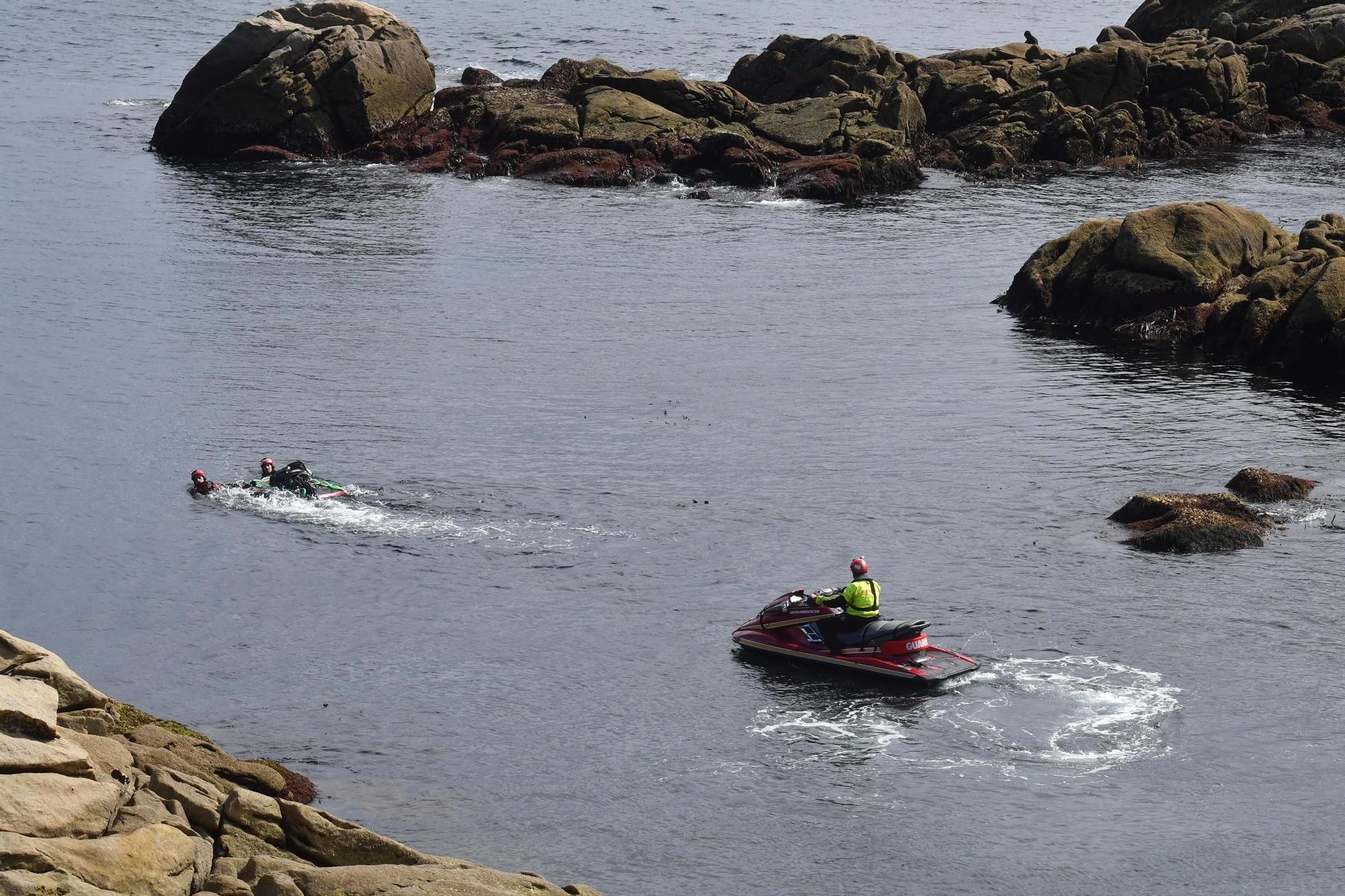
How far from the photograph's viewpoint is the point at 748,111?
10219cm

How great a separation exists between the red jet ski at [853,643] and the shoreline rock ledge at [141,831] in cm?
1394

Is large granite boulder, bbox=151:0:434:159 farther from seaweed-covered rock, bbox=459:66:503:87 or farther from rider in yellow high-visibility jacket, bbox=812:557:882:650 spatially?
rider in yellow high-visibility jacket, bbox=812:557:882:650

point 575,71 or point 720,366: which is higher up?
point 575,71

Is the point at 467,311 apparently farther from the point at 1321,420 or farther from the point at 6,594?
the point at 1321,420

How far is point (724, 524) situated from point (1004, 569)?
8.98m

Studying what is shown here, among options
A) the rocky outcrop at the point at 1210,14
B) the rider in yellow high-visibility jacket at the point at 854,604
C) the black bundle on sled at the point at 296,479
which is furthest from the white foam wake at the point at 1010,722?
the rocky outcrop at the point at 1210,14

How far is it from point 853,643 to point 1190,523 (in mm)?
13474

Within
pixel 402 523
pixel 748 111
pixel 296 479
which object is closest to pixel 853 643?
pixel 402 523

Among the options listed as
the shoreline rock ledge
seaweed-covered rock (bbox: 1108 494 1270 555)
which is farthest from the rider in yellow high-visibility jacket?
the shoreline rock ledge

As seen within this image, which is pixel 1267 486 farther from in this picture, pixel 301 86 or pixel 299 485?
pixel 301 86

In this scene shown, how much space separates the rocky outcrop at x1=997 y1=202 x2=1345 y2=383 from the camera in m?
61.6

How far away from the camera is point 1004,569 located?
1721 inches

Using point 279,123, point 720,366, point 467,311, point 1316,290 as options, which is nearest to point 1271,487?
point 1316,290

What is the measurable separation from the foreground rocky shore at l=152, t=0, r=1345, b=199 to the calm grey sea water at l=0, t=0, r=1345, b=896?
8.93 m
